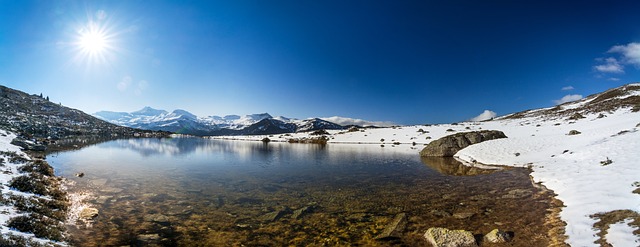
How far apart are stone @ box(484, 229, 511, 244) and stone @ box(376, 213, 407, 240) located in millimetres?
3103

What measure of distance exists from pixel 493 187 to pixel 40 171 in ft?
109

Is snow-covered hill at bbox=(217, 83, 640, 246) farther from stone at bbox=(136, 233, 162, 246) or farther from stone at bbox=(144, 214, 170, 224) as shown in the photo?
stone at bbox=(144, 214, 170, 224)

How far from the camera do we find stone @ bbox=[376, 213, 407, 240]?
35.0 feet

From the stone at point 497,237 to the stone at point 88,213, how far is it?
1714 cm

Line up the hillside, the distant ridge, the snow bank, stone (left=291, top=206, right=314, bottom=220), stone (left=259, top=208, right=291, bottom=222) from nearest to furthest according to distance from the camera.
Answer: the snow bank < stone (left=259, top=208, right=291, bottom=222) < stone (left=291, top=206, right=314, bottom=220) < the hillside < the distant ridge

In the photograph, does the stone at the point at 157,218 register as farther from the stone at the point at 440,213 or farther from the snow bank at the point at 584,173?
the snow bank at the point at 584,173

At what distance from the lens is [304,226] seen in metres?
12.1

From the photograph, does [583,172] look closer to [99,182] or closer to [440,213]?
[440,213]

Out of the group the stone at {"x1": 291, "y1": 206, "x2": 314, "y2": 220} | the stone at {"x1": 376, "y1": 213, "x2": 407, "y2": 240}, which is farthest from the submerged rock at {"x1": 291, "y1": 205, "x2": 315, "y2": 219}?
the stone at {"x1": 376, "y1": 213, "x2": 407, "y2": 240}

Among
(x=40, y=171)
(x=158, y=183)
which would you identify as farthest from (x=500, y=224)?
(x=40, y=171)

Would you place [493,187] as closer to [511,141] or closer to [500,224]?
[500,224]

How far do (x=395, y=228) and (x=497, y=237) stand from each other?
3670 millimetres

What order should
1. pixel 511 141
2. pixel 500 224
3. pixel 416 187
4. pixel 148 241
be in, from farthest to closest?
pixel 511 141 < pixel 416 187 < pixel 500 224 < pixel 148 241

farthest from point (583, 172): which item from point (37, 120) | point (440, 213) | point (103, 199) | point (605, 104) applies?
point (37, 120)
